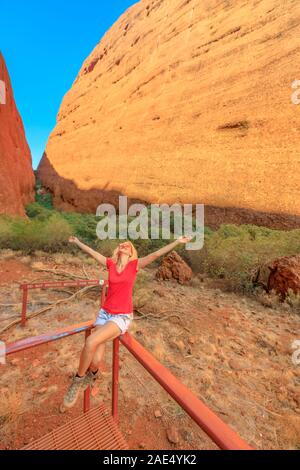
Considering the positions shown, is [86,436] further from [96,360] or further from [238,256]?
[238,256]

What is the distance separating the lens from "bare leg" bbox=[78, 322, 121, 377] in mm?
1868

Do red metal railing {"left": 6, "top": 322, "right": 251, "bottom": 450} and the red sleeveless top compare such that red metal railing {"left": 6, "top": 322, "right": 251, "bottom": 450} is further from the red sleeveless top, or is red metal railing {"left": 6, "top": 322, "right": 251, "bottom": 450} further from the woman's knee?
the red sleeveless top

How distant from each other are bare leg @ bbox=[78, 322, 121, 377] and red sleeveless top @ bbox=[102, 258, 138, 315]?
9.2 inches

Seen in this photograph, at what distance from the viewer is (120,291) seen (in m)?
2.31

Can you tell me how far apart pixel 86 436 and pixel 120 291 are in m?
1.06

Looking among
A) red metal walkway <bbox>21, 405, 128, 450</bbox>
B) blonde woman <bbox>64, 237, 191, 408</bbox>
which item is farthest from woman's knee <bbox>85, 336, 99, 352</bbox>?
red metal walkway <bbox>21, 405, 128, 450</bbox>

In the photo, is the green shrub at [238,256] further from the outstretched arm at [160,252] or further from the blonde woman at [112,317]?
the blonde woman at [112,317]

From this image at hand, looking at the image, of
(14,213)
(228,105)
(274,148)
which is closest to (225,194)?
(274,148)

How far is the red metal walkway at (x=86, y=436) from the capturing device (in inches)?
55.4

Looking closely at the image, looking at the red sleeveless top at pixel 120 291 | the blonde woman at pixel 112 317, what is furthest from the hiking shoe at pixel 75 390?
the red sleeveless top at pixel 120 291

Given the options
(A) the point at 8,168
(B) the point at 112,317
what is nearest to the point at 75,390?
(B) the point at 112,317

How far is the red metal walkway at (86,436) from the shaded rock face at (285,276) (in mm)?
5390

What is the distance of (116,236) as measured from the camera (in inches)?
453

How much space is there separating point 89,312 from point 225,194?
454 inches
